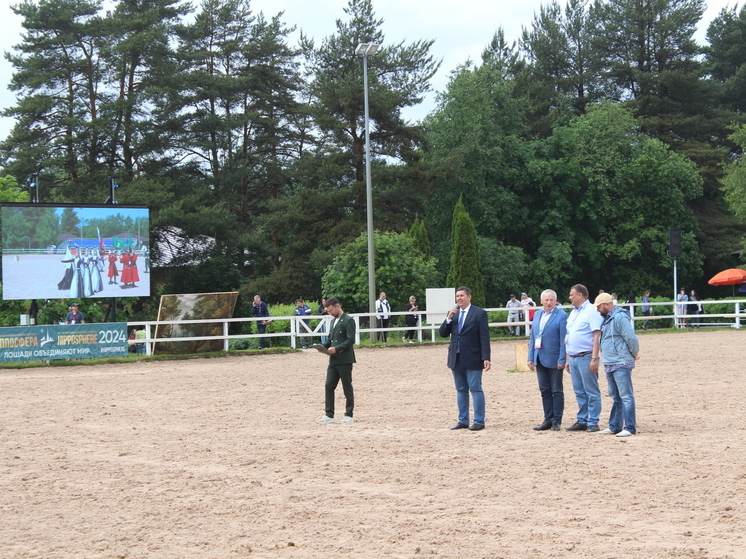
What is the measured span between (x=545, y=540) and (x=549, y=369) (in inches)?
200

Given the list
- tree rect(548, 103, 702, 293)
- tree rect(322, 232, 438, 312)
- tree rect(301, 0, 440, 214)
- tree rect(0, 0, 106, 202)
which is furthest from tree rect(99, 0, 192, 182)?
tree rect(548, 103, 702, 293)

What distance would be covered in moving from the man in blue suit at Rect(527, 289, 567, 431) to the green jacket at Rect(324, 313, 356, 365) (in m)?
2.55

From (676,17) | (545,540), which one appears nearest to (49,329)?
(545,540)

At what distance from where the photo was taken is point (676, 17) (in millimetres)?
54688

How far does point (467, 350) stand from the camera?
1102cm

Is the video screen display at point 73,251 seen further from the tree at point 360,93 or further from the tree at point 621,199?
the tree at point 621,199

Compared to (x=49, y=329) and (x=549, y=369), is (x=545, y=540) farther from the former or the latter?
(x=49, y=329)

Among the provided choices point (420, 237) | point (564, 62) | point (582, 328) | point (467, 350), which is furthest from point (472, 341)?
point (564, 62)

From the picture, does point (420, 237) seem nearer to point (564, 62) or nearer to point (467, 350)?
point (564, 62)

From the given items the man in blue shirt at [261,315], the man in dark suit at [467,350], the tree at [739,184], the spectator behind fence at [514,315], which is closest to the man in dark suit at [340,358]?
the man in dark suit at [467,350]

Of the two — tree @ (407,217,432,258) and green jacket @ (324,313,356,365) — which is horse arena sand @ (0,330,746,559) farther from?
tree @ (407,217,432,258)

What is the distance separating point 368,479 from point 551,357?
11.7 feet

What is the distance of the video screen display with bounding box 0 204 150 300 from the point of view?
999 inches

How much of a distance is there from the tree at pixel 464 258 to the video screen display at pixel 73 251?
16.4 m
